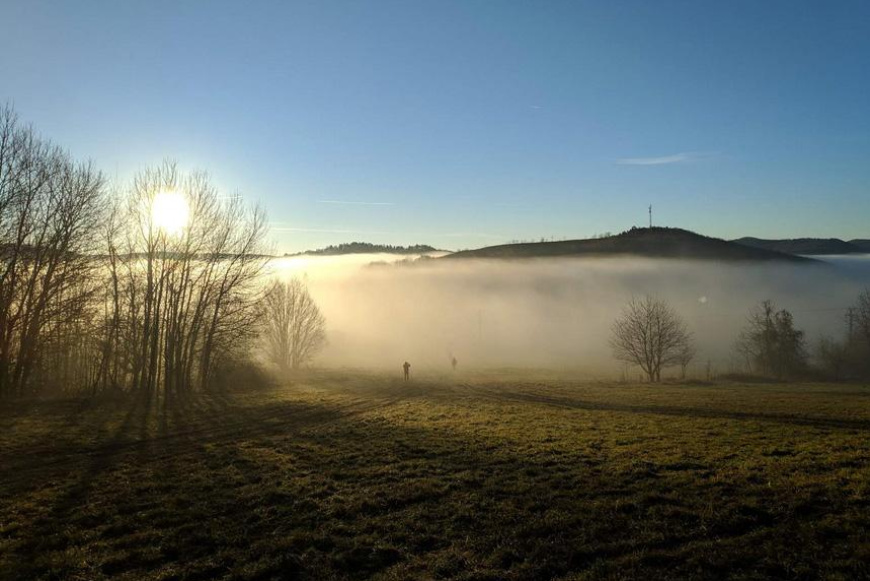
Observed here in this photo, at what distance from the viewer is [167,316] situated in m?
39.5

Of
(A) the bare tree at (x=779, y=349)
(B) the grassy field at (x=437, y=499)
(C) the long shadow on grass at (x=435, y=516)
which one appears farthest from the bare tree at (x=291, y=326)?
(A) the bare tree at (x=779, y=349)

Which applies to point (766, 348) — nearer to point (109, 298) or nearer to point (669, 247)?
point (109, 298)

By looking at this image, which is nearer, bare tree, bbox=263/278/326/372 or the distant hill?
bare tree, bbox=263/278/326/372

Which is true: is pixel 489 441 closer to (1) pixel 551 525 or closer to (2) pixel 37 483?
(1) pixel 551 525

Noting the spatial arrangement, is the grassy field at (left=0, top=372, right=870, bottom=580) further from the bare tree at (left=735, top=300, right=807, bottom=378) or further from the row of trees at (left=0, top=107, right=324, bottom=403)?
the bare tree at (left=735, top=300, right=807, bottom=378)

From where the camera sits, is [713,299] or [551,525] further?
[713,299]

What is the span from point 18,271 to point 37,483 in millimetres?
20594

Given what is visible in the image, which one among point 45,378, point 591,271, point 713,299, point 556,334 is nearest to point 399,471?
point 45,378

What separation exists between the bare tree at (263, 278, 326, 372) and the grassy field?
48340 mm

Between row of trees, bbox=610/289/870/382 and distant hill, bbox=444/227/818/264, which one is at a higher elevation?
distant hill, bbox=444/227/818/264

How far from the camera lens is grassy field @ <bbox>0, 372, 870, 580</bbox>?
8.77 meters

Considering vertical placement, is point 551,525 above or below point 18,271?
below

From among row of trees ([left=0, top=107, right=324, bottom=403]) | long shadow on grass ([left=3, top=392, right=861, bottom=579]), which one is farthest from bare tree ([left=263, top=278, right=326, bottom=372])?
long shadow on grass ([left=3, top=392, right=861, bottom=579])

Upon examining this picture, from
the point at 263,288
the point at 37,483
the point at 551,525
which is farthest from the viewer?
the point at 263,288
